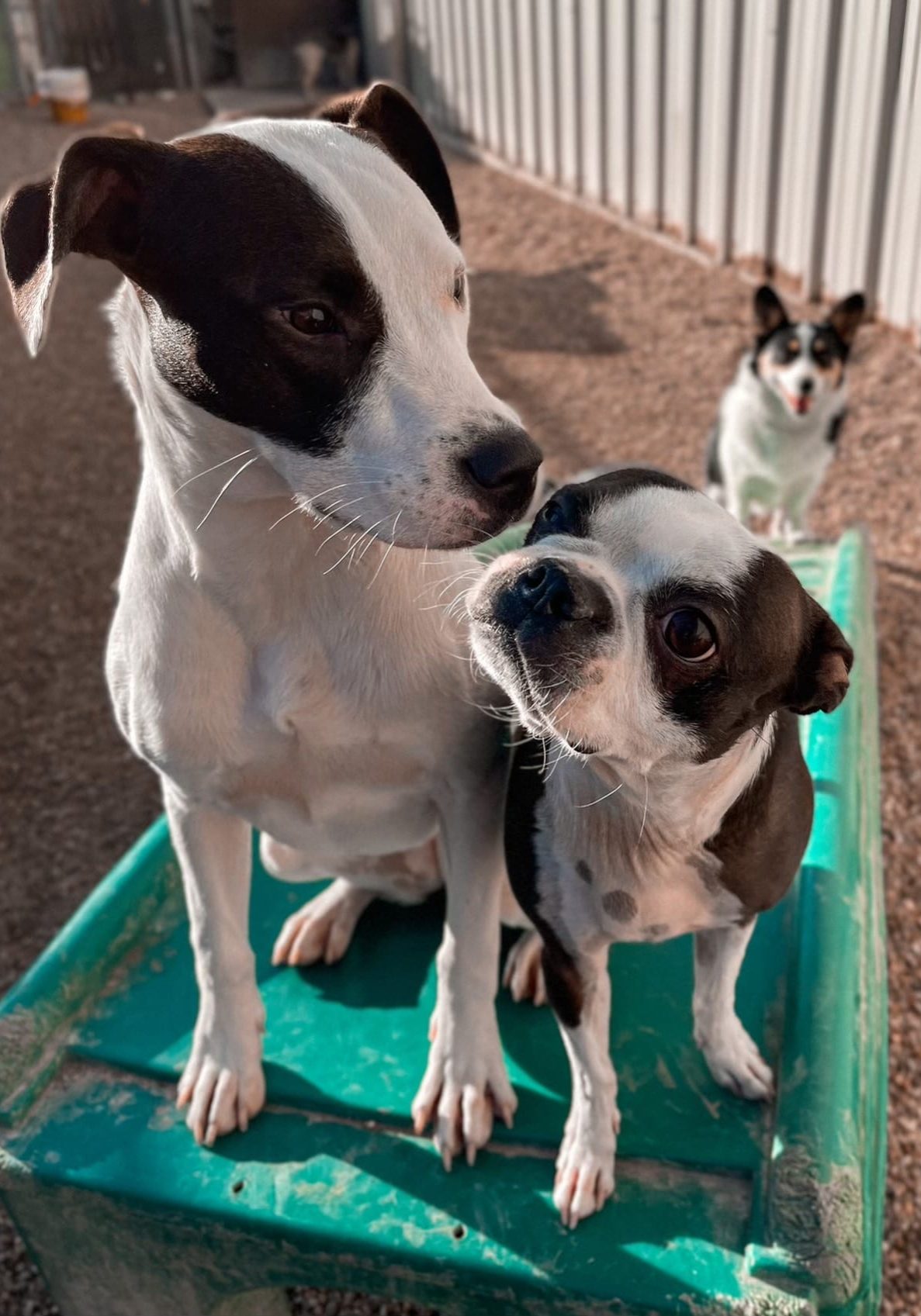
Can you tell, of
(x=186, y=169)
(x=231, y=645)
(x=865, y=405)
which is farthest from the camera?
(x=865, y=405)

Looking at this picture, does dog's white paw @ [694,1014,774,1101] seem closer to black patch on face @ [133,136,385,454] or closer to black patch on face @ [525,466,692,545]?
black patch on face @ [525,466,692,545]

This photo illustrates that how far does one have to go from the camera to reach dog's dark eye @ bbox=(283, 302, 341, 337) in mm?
1222

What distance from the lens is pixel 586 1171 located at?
64.7 inches

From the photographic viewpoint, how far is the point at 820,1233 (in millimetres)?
1515

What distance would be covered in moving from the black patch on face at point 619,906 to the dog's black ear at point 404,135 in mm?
860

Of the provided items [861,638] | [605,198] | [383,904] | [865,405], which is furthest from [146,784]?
[605,198]

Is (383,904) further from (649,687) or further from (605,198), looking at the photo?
(605,198)

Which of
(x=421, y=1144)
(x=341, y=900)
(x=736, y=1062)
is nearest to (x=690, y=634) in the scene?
(x=736, y=1062)

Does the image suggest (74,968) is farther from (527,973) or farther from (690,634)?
(690,634)

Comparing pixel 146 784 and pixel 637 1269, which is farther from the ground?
pixel 637 1269

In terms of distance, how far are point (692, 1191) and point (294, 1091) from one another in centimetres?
63

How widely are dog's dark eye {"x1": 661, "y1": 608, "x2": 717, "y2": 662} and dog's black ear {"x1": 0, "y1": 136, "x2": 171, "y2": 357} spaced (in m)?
0.70

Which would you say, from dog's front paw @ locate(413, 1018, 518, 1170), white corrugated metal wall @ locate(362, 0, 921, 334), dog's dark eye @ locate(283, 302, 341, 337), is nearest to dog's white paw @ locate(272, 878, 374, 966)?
dog's front paw @ locate(413, 1018, 518, 1170)

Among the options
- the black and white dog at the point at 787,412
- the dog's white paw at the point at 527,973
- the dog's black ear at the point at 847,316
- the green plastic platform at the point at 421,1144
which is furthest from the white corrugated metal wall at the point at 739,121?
the dog's white paw at the point at 527,973
